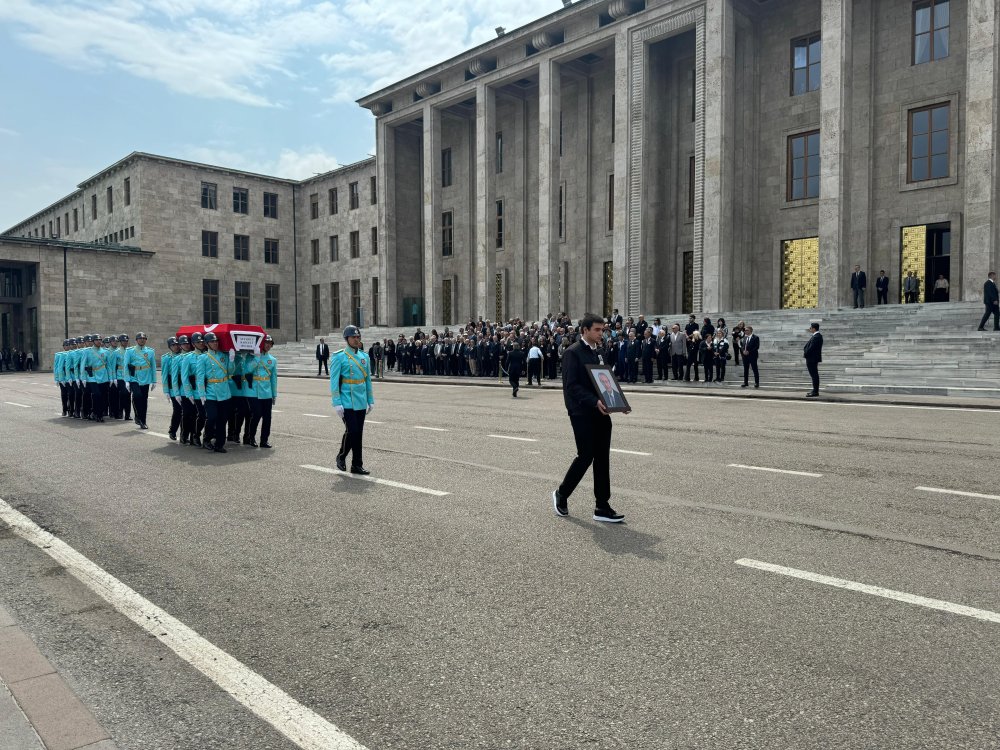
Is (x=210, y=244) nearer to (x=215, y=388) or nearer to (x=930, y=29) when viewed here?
(x=930, y=29)

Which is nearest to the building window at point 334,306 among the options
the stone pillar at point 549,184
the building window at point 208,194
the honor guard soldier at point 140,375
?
the building window at point 208,194

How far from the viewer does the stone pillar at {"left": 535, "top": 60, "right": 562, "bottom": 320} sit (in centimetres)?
3778

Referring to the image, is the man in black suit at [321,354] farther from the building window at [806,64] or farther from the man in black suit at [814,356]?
the building window at [806,64]

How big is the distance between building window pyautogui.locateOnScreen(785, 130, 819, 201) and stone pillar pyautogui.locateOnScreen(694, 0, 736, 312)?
10.7 feet

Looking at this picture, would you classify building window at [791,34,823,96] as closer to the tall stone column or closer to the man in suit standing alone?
the tall stone column

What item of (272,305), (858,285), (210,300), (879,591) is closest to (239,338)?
(879,591)

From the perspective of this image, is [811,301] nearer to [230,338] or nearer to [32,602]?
[230,338]

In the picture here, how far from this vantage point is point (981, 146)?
25.3 meters

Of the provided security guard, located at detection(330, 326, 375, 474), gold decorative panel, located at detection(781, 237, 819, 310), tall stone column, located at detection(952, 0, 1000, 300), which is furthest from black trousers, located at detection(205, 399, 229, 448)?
gold decorative panel, located at detection(781, 237, 819, 310)

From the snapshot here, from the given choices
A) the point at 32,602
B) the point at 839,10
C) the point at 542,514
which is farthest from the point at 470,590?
the point at 839,10

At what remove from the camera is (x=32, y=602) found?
468 centimetres

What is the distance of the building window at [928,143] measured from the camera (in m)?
28.4

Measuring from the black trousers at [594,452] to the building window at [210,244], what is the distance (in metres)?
55.4

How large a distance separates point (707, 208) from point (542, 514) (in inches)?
1081
